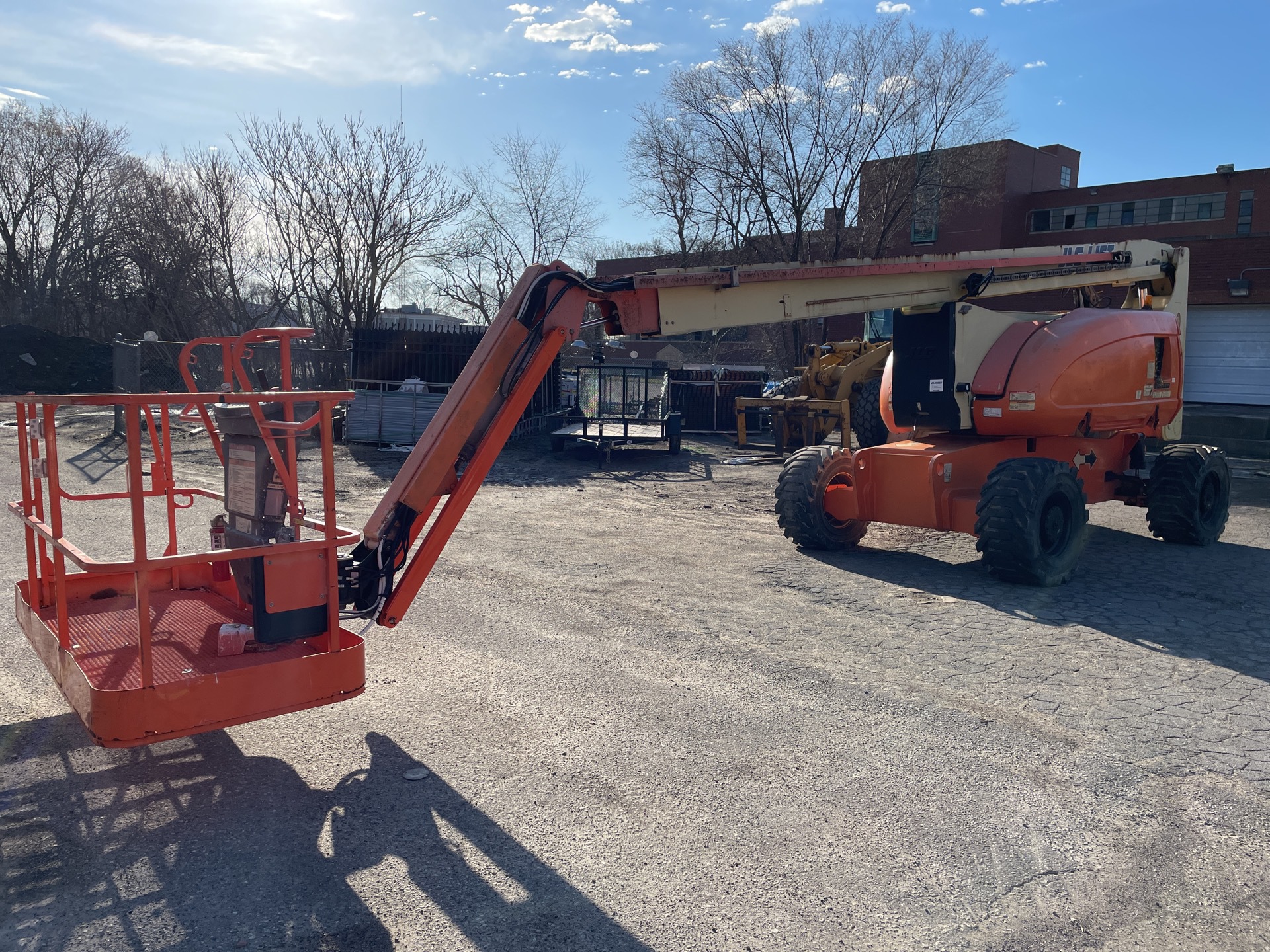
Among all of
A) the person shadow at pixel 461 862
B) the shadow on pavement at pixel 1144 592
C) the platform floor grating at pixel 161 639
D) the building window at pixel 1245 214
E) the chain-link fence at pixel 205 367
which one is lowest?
the person shadow at pixel 461 862

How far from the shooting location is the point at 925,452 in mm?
8531

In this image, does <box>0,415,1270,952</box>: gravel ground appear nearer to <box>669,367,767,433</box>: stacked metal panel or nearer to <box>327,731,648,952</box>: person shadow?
<box>327,731,648,952</box>: person shadow

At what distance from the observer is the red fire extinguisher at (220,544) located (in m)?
5.04

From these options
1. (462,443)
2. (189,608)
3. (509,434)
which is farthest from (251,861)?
(509,434)

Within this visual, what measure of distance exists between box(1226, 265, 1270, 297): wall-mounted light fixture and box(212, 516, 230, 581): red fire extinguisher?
25.5 meters

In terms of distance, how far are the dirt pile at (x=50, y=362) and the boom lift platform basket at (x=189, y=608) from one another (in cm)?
2744

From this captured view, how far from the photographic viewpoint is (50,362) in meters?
30.3

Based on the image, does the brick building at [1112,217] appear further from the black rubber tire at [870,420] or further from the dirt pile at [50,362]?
the dirt pile at [50,362]

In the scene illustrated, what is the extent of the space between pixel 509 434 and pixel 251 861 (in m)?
2.40

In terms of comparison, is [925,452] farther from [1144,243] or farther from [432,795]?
[432,795]

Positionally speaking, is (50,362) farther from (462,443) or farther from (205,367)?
(462,443)

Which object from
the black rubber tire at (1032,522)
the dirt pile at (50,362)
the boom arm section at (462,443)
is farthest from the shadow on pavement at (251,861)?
the dirt pile at (50,362)

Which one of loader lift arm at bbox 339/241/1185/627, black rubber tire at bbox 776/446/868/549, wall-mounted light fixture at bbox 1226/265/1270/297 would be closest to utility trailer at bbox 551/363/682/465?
black rubber tire at bbox 776/446/868/549

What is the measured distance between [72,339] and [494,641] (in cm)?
3177
